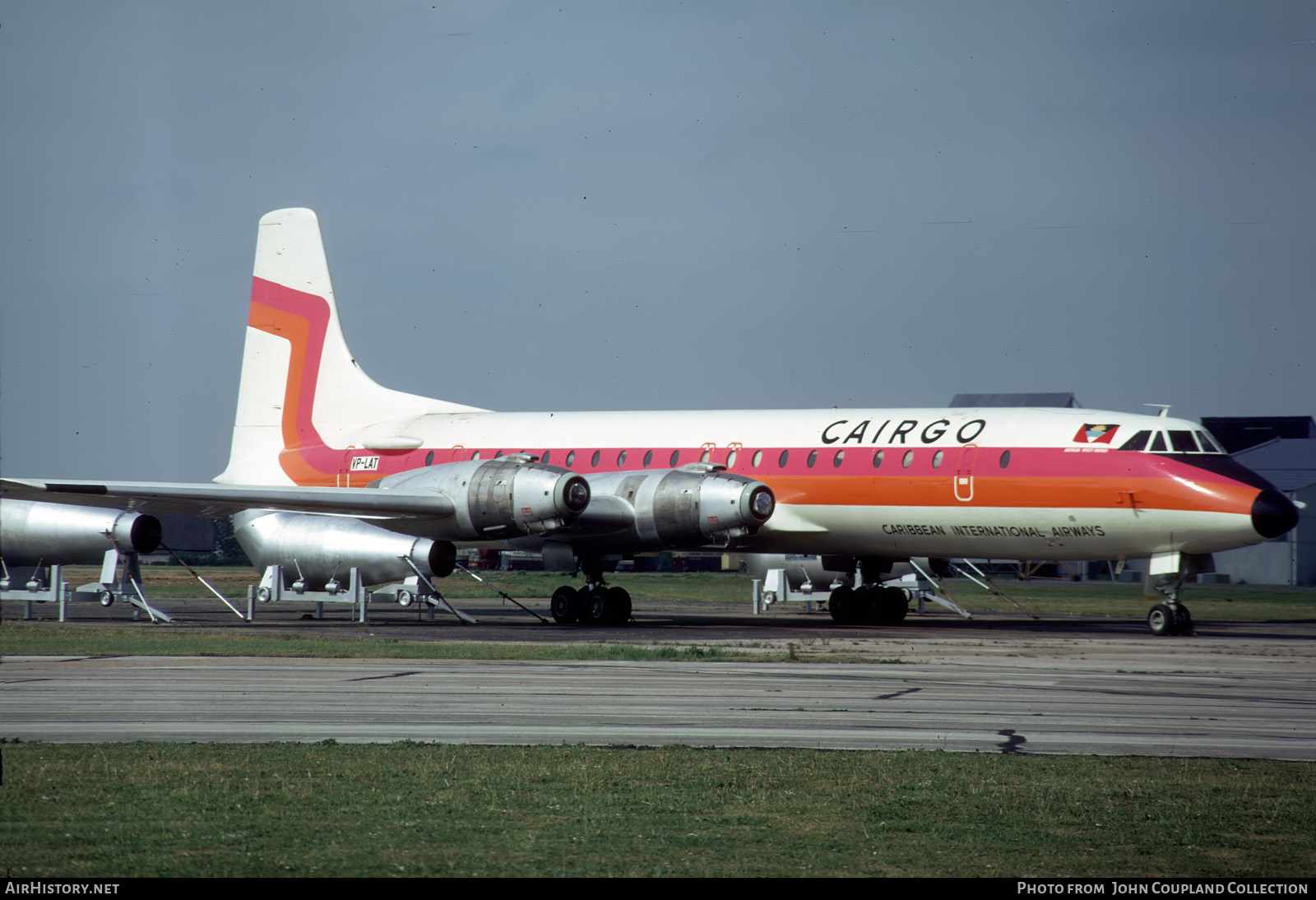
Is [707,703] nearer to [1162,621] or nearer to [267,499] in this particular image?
[1162,621]

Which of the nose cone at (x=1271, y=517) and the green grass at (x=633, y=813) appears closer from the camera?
the green grass at (x=633, y=813)

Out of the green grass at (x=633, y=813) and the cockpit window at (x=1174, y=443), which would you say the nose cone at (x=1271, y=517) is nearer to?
the cockpit window at (x=1174, y=443)

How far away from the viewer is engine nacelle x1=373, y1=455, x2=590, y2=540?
2638cm

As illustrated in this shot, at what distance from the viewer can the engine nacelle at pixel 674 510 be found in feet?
85.0

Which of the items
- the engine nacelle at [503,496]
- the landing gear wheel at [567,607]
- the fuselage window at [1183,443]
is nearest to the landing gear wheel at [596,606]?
the landing gear wheel at [567,607]

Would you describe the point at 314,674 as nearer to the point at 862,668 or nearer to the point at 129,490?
the point at 862,668

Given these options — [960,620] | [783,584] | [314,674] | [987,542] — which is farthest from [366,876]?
[783,584]

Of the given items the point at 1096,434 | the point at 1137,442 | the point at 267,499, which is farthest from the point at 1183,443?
the point at 267,499

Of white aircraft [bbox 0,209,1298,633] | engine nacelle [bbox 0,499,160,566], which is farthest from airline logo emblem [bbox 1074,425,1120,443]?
engine nacelle [bbox 0,499,160,566]

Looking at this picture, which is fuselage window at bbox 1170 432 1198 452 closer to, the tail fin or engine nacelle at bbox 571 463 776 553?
engine nacelle at bbox 571 463 776 553

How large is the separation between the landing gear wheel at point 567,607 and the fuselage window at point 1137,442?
11969 millimetres

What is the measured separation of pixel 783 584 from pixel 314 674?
2044 cm

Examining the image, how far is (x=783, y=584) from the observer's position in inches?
1403

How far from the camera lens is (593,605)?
28.3 m
